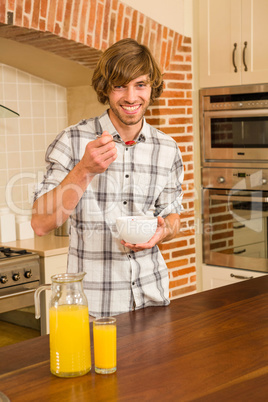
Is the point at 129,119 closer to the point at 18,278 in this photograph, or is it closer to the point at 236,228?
the point at 18,278

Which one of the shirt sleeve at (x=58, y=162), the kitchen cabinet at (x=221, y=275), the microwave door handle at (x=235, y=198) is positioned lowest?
the kitchen cabinet at (x=221, y=275)

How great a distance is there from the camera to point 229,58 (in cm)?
386

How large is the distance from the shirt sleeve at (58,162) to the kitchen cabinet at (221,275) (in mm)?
2175

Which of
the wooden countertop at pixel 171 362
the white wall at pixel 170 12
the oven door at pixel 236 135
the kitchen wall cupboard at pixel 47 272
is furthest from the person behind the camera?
the oven door at pixel 236 135

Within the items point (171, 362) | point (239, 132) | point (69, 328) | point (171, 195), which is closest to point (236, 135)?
point (239, 132)

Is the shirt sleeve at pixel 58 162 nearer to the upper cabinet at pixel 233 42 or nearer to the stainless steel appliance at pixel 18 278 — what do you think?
the stainless steel appliance at pixel 18 278

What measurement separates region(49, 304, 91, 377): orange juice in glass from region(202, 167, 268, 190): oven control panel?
8.60ft

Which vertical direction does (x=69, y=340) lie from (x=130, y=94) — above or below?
below

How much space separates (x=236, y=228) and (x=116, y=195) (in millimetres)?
2096

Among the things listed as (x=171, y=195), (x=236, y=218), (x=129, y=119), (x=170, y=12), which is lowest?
(x=236, y=218)

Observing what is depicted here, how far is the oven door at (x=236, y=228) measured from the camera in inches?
151

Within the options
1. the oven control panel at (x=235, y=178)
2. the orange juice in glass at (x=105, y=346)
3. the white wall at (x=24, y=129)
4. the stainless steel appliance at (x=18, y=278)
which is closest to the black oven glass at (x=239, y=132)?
the oven control panel at (x=235, y=178)

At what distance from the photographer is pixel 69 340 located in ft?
4.31

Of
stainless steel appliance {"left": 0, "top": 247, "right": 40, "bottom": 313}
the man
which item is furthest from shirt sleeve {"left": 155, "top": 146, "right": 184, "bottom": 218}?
stainless steel appliance {"left": 0, "top": 247, "right": 40, "bottom": 313}
